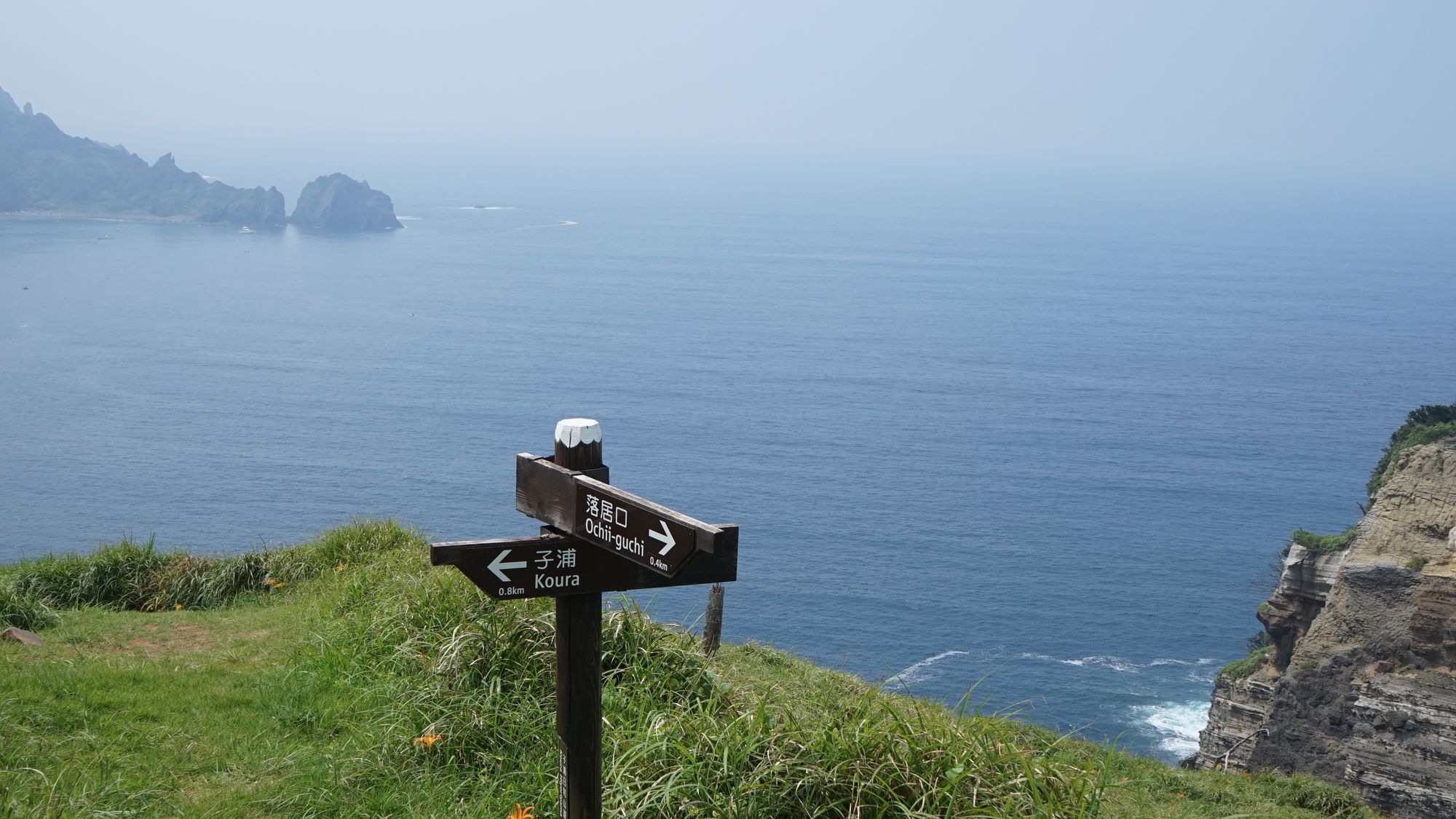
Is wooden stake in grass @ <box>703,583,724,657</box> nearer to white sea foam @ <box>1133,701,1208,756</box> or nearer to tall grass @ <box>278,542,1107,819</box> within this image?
tall grass @ <box>278,542,1107,819</box>

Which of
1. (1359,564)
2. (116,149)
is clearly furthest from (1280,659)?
(116,149)

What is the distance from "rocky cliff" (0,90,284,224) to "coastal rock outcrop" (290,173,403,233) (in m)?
3.21

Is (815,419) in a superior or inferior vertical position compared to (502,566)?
inferior

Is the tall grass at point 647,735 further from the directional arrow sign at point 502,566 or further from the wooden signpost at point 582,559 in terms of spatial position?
the directional arrow sign at point 502,566

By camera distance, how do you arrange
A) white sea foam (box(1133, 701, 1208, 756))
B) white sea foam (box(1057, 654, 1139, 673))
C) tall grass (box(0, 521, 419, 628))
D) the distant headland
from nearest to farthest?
tall grass (box(0, 521, 419, 628)), white sea foam (box(1133, 701, 1208, 756)), white sea foam (box(1057, 654, 1139, 673)), the distant headland

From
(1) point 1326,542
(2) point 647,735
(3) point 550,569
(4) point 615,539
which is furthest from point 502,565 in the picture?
(1) point 1326,542

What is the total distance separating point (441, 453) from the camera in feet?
204

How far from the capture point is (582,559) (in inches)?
173

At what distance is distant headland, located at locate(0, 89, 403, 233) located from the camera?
149m

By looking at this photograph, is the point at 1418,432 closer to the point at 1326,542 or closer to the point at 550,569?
the point at 1326,542

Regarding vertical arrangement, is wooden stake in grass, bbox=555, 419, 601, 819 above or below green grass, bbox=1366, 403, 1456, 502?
above

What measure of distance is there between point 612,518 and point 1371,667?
30699 millimetres

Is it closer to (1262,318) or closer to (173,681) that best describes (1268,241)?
(1262,318)

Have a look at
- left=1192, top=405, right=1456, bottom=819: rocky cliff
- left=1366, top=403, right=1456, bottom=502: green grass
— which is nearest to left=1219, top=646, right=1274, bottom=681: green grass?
left=1192, top=405, right=1456, bottom=819: rocky cliff
